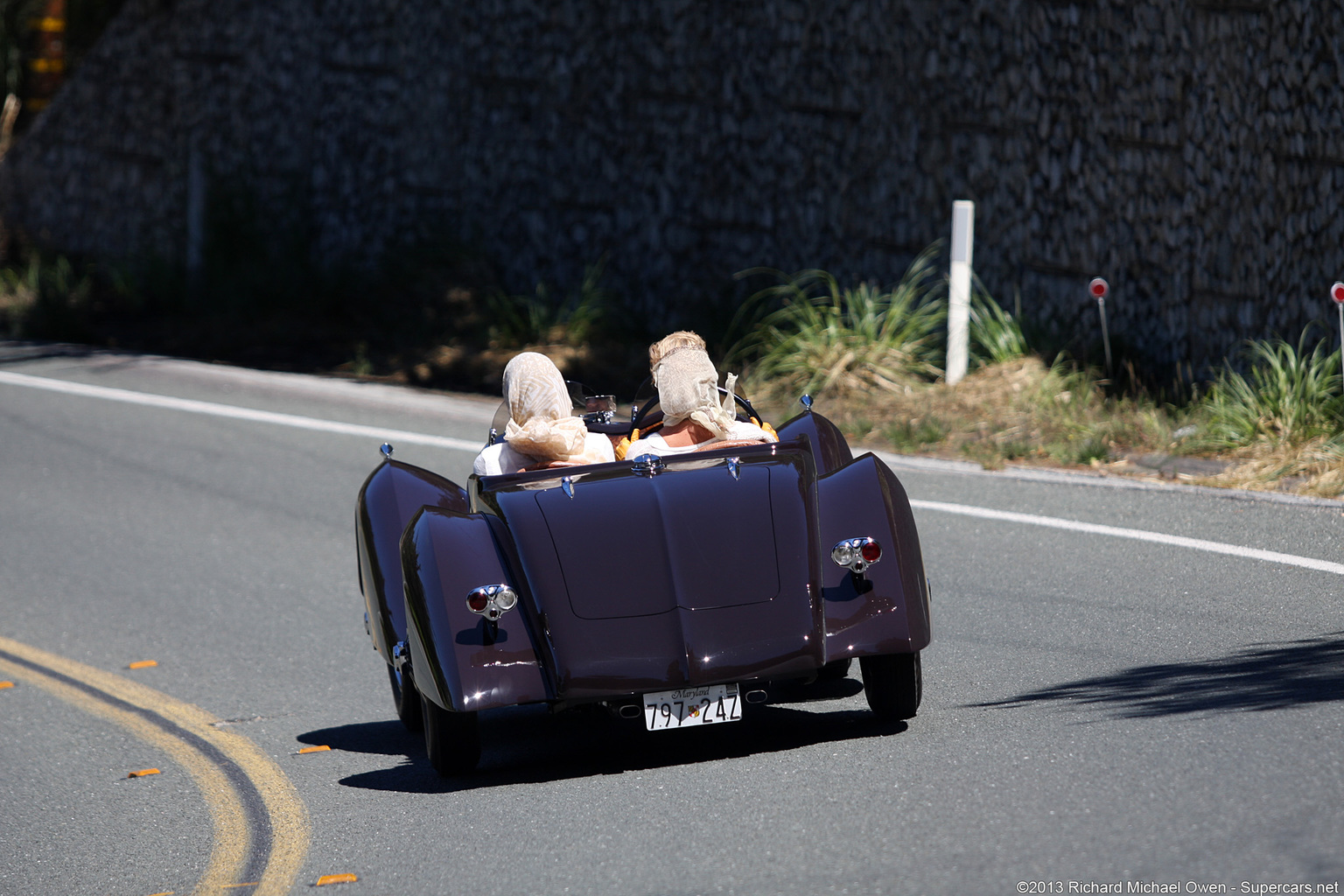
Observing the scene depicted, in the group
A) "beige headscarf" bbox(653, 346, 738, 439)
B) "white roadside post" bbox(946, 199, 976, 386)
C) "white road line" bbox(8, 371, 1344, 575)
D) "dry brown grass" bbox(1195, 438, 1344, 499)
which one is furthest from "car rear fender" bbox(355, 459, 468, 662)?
"white roadside post" bbox(946, 199, 976, 386)

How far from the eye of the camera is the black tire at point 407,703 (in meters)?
5.95

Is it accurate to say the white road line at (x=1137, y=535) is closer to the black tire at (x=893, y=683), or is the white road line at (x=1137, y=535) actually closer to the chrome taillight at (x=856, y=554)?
the black tire at (x=893, y=683)

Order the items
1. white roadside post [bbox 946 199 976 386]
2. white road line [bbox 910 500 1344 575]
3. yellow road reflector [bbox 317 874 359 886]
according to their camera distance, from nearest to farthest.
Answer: yellow road reflector [bbox 317 874 359 886]
white road line [bbox 910 500 1344 575]
white roadside post [bbox 946 199 976 386]

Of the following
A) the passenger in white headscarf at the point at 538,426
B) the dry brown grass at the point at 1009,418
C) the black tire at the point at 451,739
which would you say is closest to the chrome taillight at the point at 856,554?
the passenger in white headscarf at the point at 538,426

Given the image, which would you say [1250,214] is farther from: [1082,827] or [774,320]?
[1082,827]

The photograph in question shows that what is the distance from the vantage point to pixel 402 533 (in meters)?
5.52

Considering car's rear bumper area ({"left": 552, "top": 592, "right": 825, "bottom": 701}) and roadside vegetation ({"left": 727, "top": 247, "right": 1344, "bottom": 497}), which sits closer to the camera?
car's rear bumper area ({"left": 552, "top": 592, "right": 825, "bottom": 701})

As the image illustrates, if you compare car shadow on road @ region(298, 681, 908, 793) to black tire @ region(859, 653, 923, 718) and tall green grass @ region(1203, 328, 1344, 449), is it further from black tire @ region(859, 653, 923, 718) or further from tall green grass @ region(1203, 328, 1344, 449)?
tall green grass @ region(1203, 328, 1344, 449)

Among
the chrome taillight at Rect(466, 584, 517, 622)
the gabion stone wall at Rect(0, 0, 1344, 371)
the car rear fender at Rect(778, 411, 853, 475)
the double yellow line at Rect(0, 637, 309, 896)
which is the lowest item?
the double yellow line at Rect(0, 637, 309, 896)

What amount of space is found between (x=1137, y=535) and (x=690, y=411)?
10.6 feet

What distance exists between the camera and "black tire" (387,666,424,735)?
5.95m

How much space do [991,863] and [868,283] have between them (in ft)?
30.5

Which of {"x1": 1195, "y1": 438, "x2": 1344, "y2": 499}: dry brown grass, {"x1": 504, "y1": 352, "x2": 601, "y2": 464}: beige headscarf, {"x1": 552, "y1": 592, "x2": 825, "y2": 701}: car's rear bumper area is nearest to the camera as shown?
{"x1": 552, "y1": 592, "x2": 825, "y2": 701}: car's rear bumper area

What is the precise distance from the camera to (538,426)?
5.45 m
